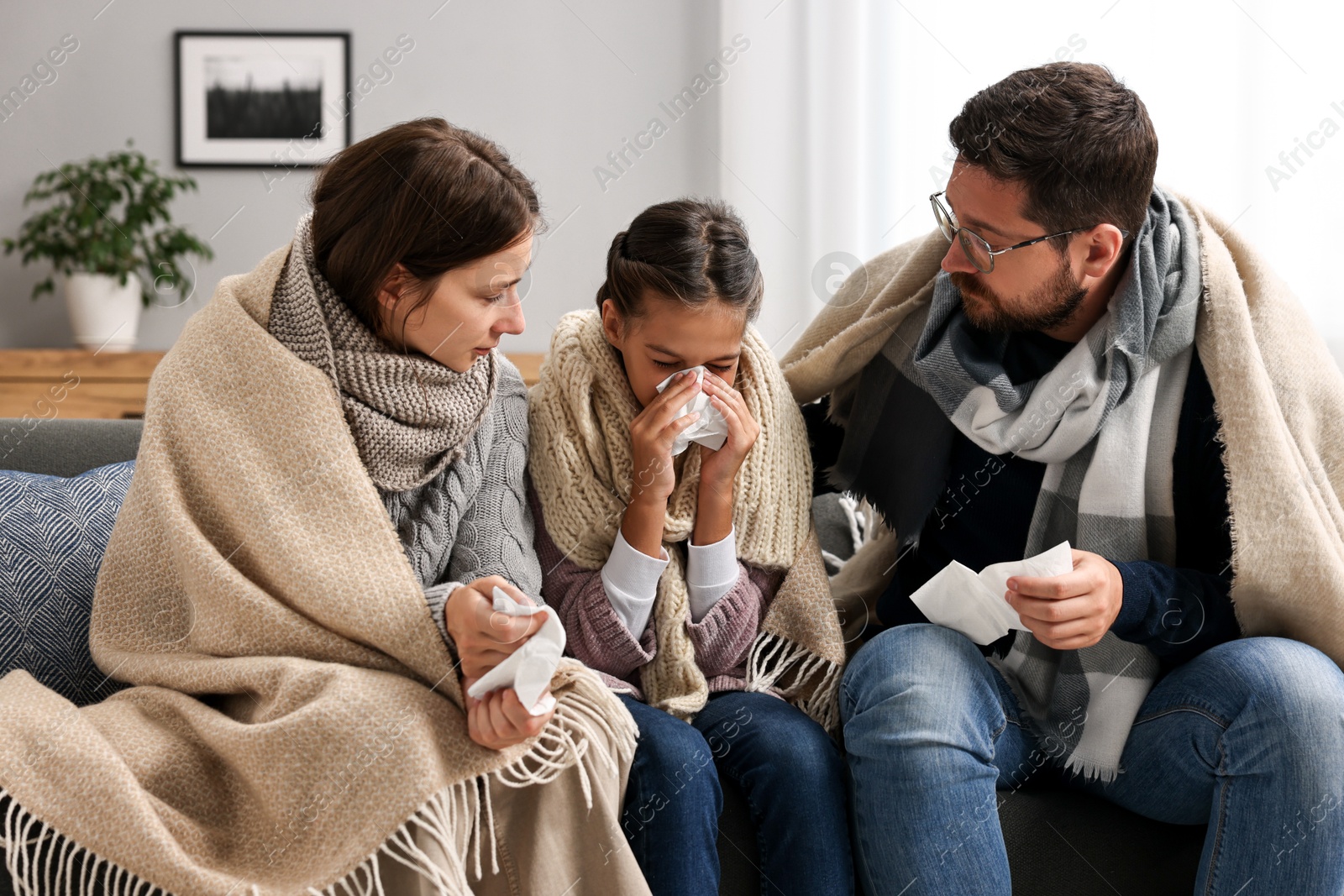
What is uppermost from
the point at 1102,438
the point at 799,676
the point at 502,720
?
the point at 1102,438

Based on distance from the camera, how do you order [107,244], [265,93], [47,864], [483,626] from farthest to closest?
1. [265,93]
2. [107,244]
3. [483,626]
4. [47,864]

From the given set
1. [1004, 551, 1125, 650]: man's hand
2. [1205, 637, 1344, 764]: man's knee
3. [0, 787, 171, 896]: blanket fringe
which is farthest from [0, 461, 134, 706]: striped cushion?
[1205, 637, 1344, 764]: man's knee

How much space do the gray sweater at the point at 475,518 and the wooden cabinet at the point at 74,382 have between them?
112 centimetres

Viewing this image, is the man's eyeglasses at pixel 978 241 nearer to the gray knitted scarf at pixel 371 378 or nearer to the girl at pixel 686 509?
the girl at pixel 686 509

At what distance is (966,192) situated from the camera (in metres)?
1.23

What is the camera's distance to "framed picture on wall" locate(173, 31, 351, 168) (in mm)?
2660

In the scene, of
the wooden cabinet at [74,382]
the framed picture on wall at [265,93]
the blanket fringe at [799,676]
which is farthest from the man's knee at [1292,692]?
the framed picture on wall at [265,93]

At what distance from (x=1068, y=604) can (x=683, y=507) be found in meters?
0.46

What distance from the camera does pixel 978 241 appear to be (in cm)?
123

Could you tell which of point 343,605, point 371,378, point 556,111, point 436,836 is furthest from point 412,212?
point 556,111

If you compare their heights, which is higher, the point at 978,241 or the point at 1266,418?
the point at 978,241

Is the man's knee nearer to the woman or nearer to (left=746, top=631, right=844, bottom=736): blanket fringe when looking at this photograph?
(left=746, top=631, right=844, bottom=736): blanket fringe

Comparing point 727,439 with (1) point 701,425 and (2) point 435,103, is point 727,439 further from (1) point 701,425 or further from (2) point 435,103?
(2) point 435,103

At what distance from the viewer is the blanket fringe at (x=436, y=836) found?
890mm
